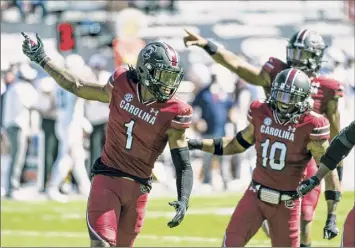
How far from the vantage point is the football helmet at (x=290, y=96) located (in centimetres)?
761

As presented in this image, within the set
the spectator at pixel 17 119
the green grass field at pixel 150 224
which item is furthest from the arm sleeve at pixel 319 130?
the spectator at pixel 17 119

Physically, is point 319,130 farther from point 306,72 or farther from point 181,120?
point 306,72

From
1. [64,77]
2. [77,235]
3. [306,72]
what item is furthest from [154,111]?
[77,235]

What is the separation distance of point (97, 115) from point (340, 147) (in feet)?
27.5

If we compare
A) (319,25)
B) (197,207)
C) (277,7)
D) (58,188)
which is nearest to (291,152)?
(197,207)

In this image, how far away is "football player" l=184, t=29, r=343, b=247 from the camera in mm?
8508

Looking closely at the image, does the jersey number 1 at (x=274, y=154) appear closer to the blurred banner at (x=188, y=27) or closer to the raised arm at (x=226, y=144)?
the raised arm at (x=226, y=144)

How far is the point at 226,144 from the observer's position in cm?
801

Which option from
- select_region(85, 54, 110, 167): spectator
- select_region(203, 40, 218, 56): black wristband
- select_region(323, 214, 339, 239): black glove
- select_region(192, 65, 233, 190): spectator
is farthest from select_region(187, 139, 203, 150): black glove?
select_region(192, 65, 233, 190): spectator

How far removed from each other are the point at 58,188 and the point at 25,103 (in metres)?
1.10

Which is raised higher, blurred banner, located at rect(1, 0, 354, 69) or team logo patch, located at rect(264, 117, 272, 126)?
team logo patch, located at rect(264, 117, 272, 126)

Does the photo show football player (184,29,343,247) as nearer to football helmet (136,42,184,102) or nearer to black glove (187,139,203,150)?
black glove (187,139,203,150)

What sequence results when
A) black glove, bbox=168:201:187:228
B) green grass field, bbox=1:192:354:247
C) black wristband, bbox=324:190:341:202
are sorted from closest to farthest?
black glove, bbox=168:201:187:228 < black wristband, bbox=324:190:341:202 < green grass field, bbox=1:192:354:247

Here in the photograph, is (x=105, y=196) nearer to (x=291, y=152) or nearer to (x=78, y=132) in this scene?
(x=291, y=152)
